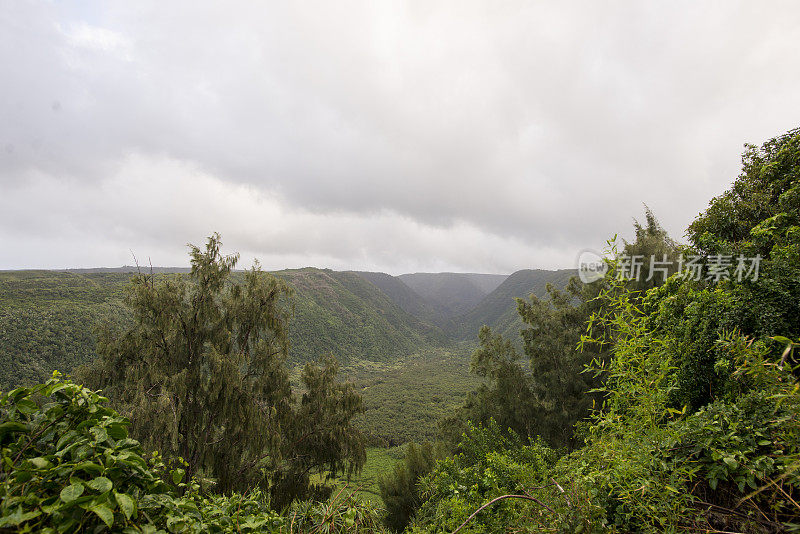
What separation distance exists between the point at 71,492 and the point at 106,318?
1120 centimetres

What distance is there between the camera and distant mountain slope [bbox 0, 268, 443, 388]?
36594 millimetres

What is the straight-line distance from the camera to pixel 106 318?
30.8 ft

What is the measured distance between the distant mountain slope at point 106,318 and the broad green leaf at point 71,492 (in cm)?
1012

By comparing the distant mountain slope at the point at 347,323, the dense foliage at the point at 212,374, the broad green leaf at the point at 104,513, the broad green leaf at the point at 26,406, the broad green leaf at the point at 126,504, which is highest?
the broad green leaf at the point at 26,406

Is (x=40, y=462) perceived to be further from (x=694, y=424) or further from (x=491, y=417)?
(x=491, y=417)

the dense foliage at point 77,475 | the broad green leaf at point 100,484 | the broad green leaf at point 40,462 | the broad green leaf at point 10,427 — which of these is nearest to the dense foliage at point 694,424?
the dense foliage at point 77,475

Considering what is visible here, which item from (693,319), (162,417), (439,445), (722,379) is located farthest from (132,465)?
(439,445)

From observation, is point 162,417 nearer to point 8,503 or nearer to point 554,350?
point 8,503

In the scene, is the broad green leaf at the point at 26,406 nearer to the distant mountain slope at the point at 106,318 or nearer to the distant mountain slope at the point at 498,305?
the distant mountain slope at the point at 106,318

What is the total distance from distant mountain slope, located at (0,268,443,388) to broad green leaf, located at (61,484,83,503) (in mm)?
10124

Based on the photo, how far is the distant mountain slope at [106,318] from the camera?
36594 millimetres

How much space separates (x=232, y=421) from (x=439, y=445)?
449 inches

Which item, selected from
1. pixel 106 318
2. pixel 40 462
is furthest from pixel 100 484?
pixel 106 318

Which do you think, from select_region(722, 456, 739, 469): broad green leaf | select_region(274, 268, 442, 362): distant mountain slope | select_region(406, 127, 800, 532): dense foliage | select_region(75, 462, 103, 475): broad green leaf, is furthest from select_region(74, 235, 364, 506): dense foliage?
select_region(274, 268, 442, 362): distant mountain slope
